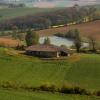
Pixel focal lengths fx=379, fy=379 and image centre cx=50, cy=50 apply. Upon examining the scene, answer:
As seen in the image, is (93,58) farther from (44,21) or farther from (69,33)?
(44,21)

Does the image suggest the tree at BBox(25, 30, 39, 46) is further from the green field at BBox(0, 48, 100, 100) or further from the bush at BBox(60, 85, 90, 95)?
the bush at BBox(60, 85, 90, 95)

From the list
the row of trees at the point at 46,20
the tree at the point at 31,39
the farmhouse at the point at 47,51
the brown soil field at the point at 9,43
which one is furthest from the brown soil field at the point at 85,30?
the farmhouse at the point at 47,51

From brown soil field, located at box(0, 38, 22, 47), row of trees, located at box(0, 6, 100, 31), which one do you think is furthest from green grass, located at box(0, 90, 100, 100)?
row of trees, located at box(0, 6, 100, 31)

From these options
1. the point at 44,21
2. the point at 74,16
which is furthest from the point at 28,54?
the point at 74,16

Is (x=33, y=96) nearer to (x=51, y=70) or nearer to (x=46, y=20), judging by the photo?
(x=51, y=70)

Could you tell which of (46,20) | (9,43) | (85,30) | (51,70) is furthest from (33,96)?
(46,20)

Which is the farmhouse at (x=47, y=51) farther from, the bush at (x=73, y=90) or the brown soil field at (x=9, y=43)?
the bush at (x=73, y=90)

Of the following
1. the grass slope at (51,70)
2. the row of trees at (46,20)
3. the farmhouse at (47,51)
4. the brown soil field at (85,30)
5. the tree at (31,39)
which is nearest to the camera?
the grass slope at (51,70)

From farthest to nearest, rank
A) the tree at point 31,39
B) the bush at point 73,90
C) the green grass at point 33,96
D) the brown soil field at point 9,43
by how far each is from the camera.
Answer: the brown soil field at point 9,43
the tree at point 31,39
the bush at point 73,90
the green grass at point 33,96
